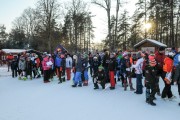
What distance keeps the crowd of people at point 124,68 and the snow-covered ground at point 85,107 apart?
0.65 m

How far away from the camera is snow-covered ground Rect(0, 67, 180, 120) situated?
7.28 meters

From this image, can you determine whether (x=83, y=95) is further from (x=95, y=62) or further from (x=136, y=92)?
(x=95, y=62)

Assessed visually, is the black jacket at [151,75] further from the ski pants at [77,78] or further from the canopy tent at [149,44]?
the canopy tent at [149,44]

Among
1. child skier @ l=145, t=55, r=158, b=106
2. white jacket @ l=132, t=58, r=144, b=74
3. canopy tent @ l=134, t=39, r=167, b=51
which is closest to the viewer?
child skier @ l=145, t=55, r=158, b=106

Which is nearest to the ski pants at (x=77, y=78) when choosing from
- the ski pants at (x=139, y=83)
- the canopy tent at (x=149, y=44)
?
the ski pants at (x=139, y=83)

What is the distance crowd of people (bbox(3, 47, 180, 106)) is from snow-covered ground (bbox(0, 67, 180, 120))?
2.12ft

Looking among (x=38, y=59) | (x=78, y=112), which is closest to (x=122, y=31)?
(x=38, y=59)

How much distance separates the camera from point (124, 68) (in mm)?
11828

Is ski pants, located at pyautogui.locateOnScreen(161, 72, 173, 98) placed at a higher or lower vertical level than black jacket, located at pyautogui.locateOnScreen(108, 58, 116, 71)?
lower

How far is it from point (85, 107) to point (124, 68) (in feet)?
13.2

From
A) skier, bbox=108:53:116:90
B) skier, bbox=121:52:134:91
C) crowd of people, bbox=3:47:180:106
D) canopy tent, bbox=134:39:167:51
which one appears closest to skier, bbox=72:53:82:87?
crowd of people, bbox=3:47:180:106

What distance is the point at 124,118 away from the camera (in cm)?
704

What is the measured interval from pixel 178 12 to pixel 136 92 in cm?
2799

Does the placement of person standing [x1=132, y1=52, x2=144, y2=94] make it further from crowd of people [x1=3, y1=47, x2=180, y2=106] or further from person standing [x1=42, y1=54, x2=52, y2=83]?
person standing [x1=42, y1=54, x2=52, y2=83]
